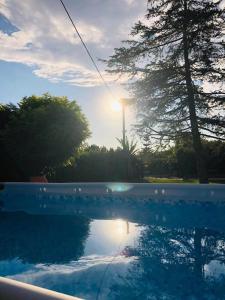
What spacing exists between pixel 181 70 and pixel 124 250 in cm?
1297

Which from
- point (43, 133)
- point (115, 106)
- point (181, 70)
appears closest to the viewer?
point (43, 133)

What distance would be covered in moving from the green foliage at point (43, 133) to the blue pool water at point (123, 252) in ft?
19.6

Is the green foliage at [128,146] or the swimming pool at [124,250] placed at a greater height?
the green foliage at [128,146]

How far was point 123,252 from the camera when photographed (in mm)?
5844

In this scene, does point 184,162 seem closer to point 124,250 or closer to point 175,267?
point 124,250

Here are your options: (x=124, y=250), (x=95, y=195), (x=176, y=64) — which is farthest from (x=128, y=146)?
(x=124, y=250)

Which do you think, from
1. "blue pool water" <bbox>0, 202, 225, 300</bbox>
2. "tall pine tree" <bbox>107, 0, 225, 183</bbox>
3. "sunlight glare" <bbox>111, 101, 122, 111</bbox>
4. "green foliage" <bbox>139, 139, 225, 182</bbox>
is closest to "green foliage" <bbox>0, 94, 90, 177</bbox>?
"tall pine tree" <bbox>107, 0, 225, 183</bbox>

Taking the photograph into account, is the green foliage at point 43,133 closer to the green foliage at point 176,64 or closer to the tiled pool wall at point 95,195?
the tiled pool wall at point 95,195

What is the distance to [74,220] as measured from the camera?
8.90 meters

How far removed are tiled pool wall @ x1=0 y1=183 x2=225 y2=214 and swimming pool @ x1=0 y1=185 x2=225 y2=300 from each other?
10 centimetres

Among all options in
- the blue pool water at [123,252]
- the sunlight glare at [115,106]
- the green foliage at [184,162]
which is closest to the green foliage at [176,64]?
the green foliage at [184,162]

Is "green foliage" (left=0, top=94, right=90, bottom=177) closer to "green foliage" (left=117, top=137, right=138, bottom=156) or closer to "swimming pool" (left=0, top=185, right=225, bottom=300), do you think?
"swimming pool" (left=0, top=185, right=225, bottom=300)

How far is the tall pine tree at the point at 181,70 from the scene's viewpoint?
53.4 feet

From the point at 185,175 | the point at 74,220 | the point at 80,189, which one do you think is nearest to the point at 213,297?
the point at 74,220
